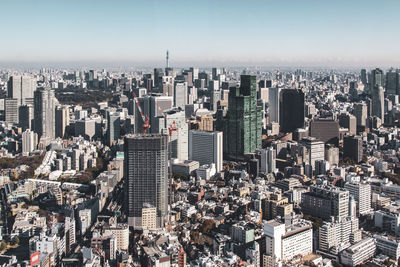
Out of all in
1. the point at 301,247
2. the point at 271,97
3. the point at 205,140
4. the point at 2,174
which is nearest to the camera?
the point at 301,247

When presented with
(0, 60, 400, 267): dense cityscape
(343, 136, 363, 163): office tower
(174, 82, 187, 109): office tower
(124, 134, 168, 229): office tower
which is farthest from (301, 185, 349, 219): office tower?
(174, 82, 187, 109): office tower

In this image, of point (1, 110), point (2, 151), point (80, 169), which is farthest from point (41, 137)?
point (1, 110)

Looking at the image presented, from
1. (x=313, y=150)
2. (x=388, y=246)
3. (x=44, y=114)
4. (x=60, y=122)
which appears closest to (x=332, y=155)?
(x=313, y=150)

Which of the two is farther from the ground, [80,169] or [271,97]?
[271,97]

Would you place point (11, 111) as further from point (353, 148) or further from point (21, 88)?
point (353, 148)

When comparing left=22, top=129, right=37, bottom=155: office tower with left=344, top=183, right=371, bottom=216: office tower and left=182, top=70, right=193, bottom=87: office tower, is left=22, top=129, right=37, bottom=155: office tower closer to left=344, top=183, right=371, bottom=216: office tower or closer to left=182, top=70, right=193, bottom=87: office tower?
left=344, top=183, right=371, bottom=216: office tower

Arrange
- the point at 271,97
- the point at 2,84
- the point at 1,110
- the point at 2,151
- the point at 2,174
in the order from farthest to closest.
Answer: the point at 2,84 < the point at 1,110 < the point at 271,97 < the point at 2,151 < the point at 2,174

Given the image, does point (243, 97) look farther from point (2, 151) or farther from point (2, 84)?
point (2, 84)
